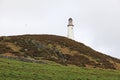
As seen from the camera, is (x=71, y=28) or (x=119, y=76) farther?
(x=71, y=28)

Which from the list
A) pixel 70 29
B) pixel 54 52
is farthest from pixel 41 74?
pixel 70 29

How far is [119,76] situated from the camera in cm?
5284

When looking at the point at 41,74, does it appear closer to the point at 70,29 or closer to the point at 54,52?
the point at 54,52

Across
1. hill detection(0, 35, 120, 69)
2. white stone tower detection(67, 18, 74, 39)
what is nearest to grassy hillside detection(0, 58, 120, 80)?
hill detection(0, 35, 120, 69)

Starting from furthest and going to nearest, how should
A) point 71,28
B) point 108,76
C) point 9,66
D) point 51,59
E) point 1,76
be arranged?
point 71,28 → point 51,59 → point 108,76 → point 9,66 → point 1,76

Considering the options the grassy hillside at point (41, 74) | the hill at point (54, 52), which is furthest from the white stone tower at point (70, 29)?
the grassy hillside at point (41, 74)

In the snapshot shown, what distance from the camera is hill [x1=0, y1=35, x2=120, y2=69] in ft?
222

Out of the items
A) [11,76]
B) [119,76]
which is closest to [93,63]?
[119,76]

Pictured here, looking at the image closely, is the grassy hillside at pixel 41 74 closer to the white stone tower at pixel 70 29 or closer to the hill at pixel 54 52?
the hill at pixel 54 52

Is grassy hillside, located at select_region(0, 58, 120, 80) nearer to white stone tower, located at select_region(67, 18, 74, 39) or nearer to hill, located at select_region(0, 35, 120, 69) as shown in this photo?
hill, located at select_region(0, 35, 120, 69)

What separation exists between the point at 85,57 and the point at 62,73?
1003 inches

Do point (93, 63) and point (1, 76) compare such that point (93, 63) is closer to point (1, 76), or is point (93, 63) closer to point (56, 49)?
point (56, 49)

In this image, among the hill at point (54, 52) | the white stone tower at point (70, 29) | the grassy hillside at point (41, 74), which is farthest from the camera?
the white stone tower at point (70, 29)

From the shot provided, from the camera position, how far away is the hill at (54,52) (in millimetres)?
67625
